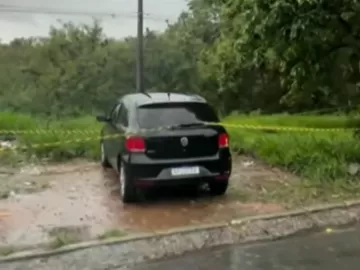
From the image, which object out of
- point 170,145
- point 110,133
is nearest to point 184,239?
point 170,145

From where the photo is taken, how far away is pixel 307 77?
11680 mm

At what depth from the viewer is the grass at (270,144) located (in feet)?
35.3

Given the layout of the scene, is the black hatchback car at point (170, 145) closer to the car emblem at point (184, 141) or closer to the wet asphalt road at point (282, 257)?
the car emblem at point (184, 141)

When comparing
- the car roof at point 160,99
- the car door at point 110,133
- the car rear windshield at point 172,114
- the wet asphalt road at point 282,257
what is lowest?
the wet asphalt road at point 282,257

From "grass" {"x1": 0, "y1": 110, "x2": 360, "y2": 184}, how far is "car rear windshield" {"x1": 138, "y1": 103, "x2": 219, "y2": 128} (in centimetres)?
242

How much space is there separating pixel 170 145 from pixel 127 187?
0.90 metres

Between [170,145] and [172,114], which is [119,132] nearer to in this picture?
[172,114]

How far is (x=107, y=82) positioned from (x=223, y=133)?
69.0ft

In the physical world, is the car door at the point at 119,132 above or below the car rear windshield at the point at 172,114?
below

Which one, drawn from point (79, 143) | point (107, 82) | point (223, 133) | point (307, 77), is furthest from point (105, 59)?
point (223, 133)

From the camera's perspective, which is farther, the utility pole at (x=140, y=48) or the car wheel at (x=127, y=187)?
the utility pole at (x=140, y=48)

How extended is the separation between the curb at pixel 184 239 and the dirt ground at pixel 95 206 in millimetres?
338

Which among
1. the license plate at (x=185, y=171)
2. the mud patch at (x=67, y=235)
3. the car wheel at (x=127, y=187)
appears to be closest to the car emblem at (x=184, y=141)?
the license plate at (x=185, y=171)

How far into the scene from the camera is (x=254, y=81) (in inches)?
1201
